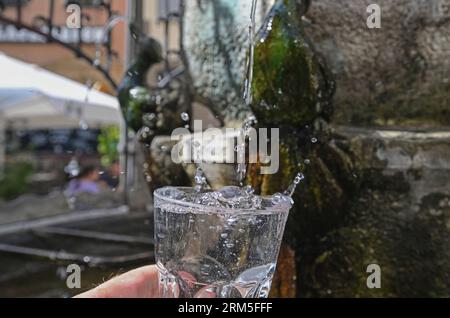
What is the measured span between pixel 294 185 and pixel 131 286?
25.6 inches

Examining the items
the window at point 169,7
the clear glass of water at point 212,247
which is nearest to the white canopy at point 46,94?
the window at point 169,7

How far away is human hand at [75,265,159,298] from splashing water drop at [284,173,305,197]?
537 millimetres

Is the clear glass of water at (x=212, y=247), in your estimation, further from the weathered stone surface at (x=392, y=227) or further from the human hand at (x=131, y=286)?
the weathered stone surface at (x=392, y=227)

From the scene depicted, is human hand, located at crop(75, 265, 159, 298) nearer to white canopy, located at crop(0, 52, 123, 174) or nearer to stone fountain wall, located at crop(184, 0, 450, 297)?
stone fountain wall, located at crop(184, 0, 450, 297)

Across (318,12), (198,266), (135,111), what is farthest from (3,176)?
(198,266)

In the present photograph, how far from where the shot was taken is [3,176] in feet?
→ 27.7

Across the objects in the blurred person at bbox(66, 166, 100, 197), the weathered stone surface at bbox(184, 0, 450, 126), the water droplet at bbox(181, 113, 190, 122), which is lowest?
the blurred person at bbox(66, 166, 100, 197)

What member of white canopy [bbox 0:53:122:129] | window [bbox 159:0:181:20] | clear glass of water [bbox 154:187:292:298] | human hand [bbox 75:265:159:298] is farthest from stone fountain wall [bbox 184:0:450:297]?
white canopy [bbox 0:53:122:129]

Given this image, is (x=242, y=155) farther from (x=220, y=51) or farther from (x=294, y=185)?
(x=220, y=51)

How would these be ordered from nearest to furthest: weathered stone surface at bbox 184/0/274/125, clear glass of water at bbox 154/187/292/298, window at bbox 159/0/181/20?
clear glass of water at bbox 154/187/292/298
weathered stone surface at bbox 184/0/274/125
window at bbox 159/0/181/20

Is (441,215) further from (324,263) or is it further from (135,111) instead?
(135,111)

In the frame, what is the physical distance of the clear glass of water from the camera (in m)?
1.19

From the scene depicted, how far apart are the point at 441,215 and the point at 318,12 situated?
68 centimetres

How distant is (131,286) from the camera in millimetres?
1115
